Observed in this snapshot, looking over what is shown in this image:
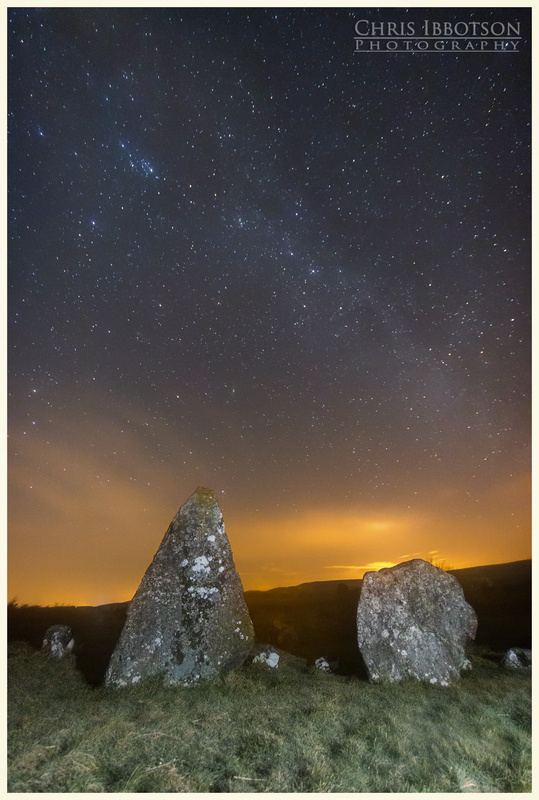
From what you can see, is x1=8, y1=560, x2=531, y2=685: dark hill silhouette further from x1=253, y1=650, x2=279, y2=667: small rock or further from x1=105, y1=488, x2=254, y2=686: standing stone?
x1=253, y1=650, x2=279, y2=667: small rock

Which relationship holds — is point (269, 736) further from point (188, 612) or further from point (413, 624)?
point (413, 624)

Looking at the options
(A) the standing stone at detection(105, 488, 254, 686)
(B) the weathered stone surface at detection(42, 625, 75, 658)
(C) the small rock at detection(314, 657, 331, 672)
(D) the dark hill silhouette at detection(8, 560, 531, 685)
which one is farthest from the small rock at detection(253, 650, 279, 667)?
(B) the weathered stone surface at detection(42, 625, 75, 658)

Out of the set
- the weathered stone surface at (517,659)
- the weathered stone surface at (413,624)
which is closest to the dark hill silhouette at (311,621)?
the weathered stone surface at (413,624)

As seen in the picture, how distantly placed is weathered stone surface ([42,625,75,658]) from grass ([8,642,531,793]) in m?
1.40

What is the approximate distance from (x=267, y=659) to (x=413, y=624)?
4.18 m

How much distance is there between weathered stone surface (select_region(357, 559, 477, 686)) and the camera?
10.4 metres

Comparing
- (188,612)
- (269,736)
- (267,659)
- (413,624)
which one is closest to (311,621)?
(267,659)

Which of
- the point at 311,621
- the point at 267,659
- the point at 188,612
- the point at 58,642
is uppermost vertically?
the point at 188,612

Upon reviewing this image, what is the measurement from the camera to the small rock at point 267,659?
428 inches

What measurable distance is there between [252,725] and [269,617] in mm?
8722

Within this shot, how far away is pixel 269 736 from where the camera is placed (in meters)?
7.41

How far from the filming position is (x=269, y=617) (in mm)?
16188

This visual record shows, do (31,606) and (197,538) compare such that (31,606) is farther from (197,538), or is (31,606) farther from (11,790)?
(11,790)
